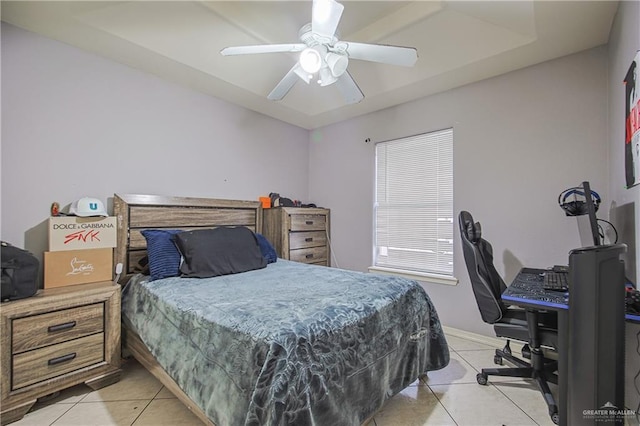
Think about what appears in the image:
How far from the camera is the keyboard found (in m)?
1.61

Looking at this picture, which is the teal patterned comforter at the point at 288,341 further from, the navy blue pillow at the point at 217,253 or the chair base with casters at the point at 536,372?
the chair base with casters at the point at 536,372

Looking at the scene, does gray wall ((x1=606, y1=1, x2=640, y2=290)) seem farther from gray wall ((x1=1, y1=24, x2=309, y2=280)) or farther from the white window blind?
gray wall ((x1=1, y1=24, x2=309, y2=280))

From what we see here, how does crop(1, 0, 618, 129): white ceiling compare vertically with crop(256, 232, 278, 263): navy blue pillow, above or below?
above

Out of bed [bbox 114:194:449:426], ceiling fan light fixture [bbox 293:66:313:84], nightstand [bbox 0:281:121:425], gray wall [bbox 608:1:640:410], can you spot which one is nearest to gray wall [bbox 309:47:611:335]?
gray wall [bbox 608:1:640:410]

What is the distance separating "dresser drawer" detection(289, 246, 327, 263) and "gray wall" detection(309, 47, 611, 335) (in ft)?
4.53

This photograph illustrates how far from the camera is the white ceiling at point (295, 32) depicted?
1926 mm

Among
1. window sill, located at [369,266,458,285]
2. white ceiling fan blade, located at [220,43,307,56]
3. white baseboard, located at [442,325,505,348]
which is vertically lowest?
white baseboard, located at [442,325,505,348]

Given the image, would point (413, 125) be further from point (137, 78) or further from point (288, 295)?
point (137, 78)

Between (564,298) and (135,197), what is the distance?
9.95ft

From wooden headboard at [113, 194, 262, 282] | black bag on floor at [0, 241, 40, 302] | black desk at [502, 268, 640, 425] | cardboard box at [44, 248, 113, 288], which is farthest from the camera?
wooden headboard at [113, 194, 262, 282]

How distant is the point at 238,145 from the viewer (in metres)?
3.33

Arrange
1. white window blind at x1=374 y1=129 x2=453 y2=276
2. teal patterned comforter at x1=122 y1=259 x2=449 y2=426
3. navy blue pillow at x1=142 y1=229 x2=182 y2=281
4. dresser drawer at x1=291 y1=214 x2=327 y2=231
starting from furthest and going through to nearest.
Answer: dresser drawer at x1=291 y1=214 x2=327 y2=231 → white window blind at x1=374 y1=129 x2=453 y2=276 → navy blue pillow at x1=142 y1=229 x2=182 y2=281 → teal patterned comforter at x1=122 y1=259 x2=449 y2=426

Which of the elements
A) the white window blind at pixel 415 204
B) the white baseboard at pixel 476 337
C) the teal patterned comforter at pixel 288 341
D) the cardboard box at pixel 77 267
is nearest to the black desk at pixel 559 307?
the teal patterned comforter at pixel 288 341

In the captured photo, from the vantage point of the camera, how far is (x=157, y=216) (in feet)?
8.41
